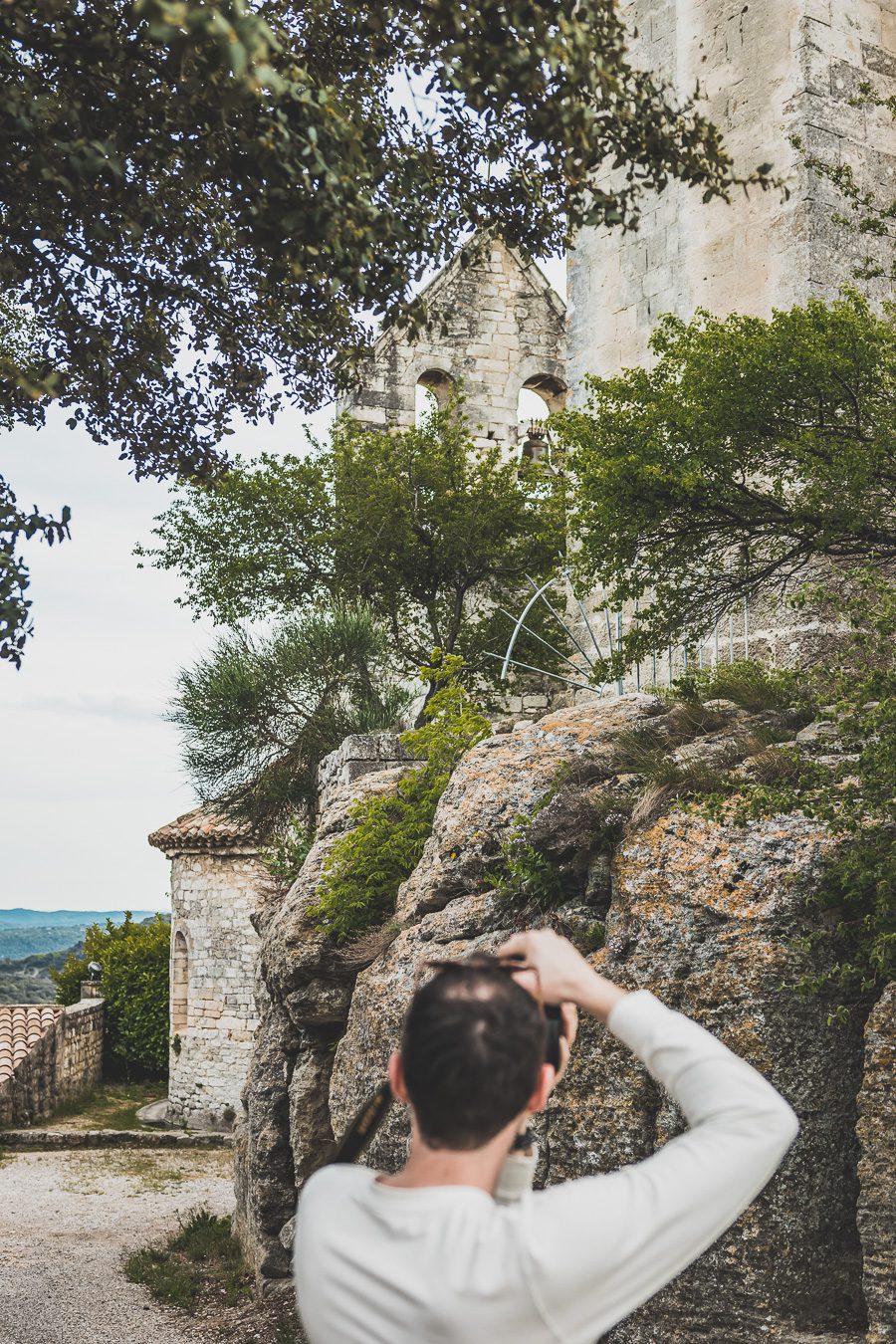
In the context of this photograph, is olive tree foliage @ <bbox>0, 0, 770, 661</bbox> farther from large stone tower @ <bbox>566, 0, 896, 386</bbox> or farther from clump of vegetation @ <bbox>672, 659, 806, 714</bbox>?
large stone tower @ <bbox>566, 0, 896, 386</bbox>

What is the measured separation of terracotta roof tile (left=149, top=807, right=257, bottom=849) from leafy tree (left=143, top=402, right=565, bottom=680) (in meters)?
3.82

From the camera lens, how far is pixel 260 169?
4.78m

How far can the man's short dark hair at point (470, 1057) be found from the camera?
64.7 inches

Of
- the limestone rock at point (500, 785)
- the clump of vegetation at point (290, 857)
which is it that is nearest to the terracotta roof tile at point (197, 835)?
the clump of vegetation at point (290, 857)

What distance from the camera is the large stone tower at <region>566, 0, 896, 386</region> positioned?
1042cm

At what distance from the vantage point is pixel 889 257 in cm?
1060

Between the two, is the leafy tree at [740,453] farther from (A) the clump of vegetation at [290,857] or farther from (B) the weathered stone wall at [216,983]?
(B) the weathered stone wall at [216,983]

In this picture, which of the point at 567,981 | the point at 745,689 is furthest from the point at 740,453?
the point at 567,981

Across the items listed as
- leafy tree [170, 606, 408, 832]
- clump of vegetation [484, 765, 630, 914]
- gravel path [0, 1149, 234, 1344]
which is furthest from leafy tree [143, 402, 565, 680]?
clump of vegetation [484, 765, 630, 914]

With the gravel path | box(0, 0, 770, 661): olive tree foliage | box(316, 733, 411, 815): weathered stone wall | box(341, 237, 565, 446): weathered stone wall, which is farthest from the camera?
box(341, 237, 565, 446): weathered stone wall

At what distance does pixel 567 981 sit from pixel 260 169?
391cm

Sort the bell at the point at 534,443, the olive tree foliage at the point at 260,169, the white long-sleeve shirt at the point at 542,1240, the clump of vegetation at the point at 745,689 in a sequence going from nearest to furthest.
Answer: the white long-sleeve shirt at the point at 542,1240 → the olive tree foliage at the point at 260,169 → the clump of vegetation at the point at 745,689 → the bell at the point at 534,443

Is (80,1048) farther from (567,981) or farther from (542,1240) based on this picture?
(542,1240)

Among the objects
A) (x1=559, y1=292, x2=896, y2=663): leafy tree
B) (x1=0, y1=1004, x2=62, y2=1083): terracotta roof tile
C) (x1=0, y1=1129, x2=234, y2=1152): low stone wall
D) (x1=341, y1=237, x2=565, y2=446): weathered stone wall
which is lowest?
(x1=0, y1=1129, x2=234, y2=1152): low stone wall
